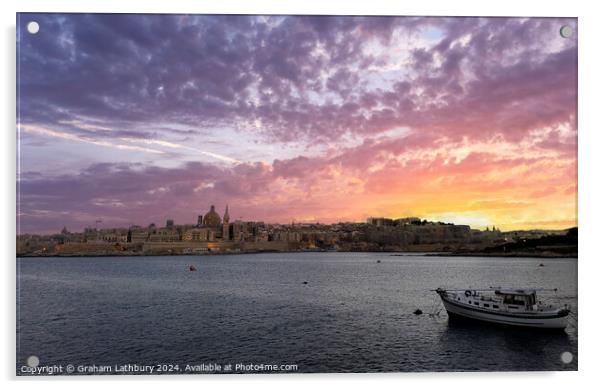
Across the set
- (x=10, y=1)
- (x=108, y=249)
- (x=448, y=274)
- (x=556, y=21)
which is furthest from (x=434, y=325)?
(x=108, y=249)

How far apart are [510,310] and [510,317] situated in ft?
0.54

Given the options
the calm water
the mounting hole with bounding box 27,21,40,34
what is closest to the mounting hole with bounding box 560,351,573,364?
the calm water

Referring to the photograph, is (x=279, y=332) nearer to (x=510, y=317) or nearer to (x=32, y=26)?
(x=510, y=317)

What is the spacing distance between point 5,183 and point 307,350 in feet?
15.9

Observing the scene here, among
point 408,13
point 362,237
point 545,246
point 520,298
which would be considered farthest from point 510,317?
point 408,13

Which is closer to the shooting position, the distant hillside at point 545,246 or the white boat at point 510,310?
the distant hillside at point 545,246

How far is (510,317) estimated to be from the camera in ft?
30.9

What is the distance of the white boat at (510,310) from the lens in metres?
8.81

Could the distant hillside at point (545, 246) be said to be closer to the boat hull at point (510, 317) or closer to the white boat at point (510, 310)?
the white boat at point (510, 310)

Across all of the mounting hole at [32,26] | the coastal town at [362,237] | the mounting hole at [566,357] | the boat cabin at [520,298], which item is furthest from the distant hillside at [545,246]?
the mounting hole at [32,26]

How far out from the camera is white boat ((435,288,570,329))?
881 cm

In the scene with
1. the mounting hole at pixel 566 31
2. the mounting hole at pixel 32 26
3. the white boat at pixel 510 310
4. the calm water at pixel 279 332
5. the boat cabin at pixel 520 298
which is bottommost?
the calm water at pixel 279 332

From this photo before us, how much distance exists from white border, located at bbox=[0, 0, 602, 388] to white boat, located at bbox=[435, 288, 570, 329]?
9.52ft

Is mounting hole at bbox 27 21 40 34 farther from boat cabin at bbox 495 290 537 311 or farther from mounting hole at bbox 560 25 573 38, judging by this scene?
boat cabin at bbox 495 290 537 311
